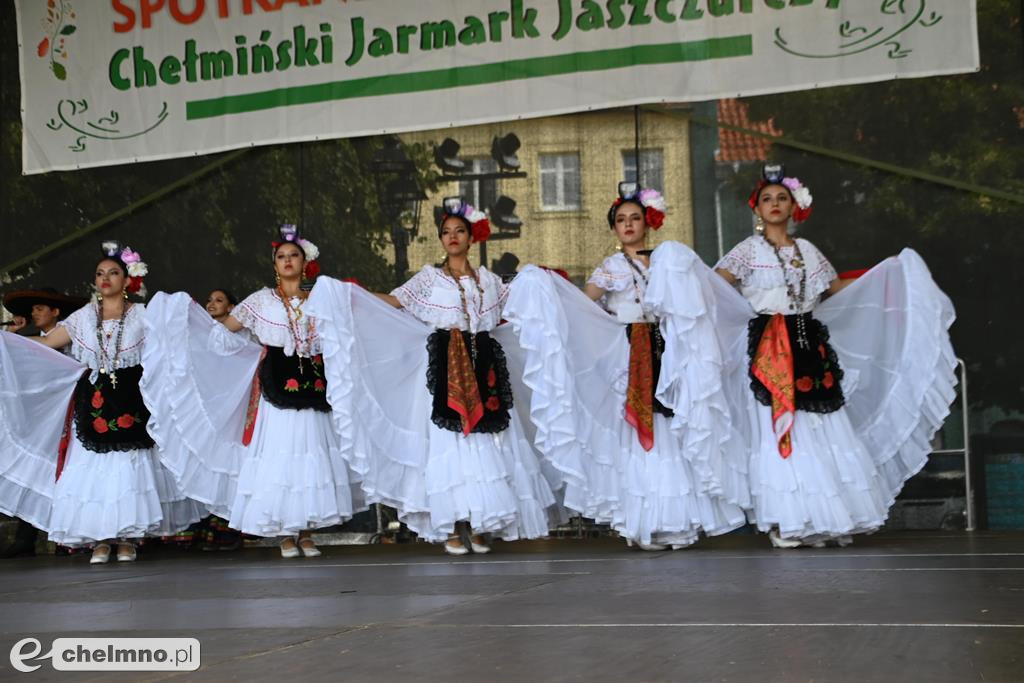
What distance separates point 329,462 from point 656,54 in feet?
10.1

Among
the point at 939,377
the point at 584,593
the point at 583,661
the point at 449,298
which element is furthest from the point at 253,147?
the point at 583,661

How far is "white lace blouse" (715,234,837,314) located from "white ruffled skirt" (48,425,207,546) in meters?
3.55

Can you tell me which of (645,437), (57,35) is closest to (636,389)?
(645,437)

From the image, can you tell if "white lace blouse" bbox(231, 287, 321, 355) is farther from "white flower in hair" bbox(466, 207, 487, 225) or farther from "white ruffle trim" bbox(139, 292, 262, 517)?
"white flower in hair" bbox(466, 207, 487, 225)

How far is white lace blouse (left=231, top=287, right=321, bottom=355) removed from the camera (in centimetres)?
832

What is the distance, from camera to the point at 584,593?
5219 mm

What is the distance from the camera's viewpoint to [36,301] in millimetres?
9672

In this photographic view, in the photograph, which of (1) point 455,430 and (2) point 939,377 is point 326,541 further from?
(2) point 939,377

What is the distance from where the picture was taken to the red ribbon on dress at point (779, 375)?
7.36m

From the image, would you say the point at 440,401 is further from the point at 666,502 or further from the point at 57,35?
the point at 57,35

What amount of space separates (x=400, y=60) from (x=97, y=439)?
2983 mm

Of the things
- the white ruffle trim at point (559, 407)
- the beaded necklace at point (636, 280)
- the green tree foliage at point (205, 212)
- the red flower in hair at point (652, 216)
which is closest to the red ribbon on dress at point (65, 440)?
the green tree foliage at point (205, 212)

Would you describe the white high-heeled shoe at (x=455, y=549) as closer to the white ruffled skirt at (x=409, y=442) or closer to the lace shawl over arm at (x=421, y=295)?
the white ruffled skirt at (x=409, y=442)

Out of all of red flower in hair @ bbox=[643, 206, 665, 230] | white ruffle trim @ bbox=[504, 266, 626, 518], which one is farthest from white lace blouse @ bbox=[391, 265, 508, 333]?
red flower in hair @ bbox=[643, 206, 665, 230]
